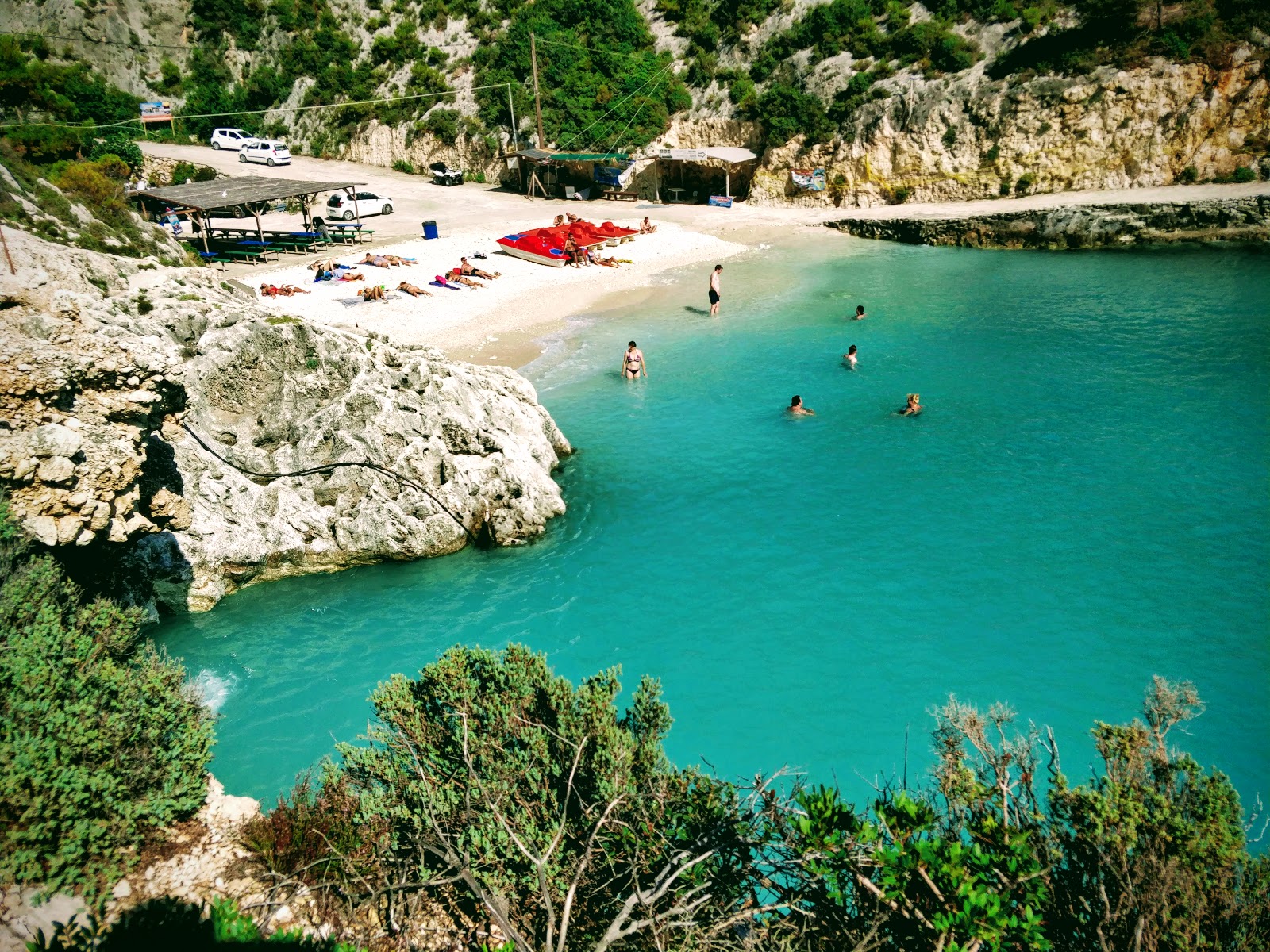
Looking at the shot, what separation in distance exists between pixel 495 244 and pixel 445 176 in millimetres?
17751

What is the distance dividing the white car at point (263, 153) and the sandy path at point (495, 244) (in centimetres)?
63

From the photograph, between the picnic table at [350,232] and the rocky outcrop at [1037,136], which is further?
the picnic table at [350,232]

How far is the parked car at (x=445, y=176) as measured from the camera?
176 feet

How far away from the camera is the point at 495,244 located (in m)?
39.6

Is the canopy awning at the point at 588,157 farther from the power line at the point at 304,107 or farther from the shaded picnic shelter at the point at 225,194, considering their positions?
the shaded picnic shelter at the point at 225,194

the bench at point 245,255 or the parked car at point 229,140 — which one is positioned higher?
the parked car at point 229,140

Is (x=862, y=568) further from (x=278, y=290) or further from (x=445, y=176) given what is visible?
(x=445, y=176)

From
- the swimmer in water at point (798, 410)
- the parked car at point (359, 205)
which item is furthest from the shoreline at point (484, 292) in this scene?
the swimmer in water at point (798, 410)

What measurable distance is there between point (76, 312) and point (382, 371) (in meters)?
6.41

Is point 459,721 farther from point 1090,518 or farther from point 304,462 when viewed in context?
point 1090,518

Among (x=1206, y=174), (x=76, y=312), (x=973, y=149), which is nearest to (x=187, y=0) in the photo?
(x=973, y=149)

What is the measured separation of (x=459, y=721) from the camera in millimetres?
9414

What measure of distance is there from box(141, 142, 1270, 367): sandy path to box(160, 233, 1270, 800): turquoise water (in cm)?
487

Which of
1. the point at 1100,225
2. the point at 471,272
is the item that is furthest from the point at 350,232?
the point at 1100,225
